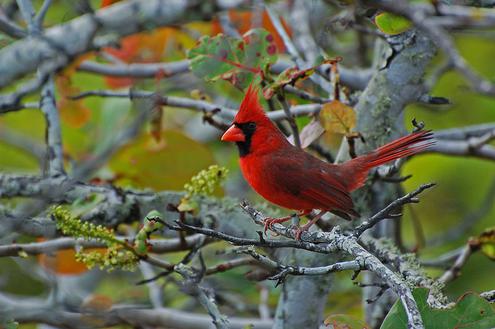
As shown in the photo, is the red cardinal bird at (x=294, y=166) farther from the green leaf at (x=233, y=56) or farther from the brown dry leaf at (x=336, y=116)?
the brown dry leaf at (x=336, y=116)

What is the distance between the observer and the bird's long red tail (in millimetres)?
3102

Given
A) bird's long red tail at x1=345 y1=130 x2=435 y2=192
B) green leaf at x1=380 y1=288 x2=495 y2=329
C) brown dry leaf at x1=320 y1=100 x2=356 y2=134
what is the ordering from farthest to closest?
bird's long red tail at x1=345 y1=130 x2=435 y2=192, brown dry leaf at x1=320 y1=100 x2=356 y2=134, green leaf at x1=380 y1=288 x2=495 y2=329

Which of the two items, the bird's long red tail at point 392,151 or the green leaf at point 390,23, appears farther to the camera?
the bird's long red tail at point 392,151

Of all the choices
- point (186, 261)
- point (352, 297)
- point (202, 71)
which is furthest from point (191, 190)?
point (352, 297)

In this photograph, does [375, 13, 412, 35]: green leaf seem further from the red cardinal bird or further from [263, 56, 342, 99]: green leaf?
the red cardinal bird

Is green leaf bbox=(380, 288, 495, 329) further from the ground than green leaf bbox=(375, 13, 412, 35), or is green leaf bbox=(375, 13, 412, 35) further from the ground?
green leaf bbox=(375, 13, 412, 35)

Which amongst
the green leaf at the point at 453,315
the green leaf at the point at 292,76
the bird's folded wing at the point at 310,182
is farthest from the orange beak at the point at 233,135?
the green leaf at the point at 453,315

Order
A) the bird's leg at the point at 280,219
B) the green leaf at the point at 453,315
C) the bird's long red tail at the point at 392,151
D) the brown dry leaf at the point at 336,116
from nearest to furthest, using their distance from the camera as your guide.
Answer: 1. the green leaf at the point at 453,315
2. the bird's leg at the point at 280,219
3. the brown dry leaf at the point at 336,116
4. the bird's long red tail at the point at 392,151

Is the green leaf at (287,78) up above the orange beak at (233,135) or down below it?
below

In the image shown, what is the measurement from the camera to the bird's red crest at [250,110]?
3.32 meters

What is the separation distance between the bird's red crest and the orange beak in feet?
0.12

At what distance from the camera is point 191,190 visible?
112 inches

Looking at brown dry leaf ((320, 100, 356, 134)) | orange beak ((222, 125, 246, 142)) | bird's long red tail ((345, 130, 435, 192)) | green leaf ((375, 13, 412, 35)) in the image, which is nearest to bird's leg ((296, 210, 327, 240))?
bird's long red tail ((345, 130, 435, 192))

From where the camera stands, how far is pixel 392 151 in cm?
314
